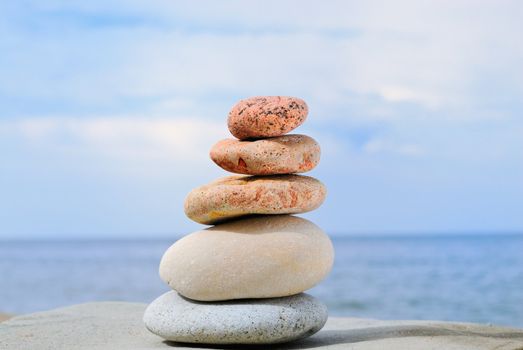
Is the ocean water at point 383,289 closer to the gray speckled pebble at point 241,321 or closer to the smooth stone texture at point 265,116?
the gray speckled pebble at point 241,321

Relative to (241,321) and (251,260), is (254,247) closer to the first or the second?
(251,260)

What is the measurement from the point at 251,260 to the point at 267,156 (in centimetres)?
93

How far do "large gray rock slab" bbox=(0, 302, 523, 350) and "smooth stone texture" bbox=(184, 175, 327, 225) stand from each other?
124 cm

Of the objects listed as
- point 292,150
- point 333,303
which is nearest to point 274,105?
point 292,150

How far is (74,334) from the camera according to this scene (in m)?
7.34

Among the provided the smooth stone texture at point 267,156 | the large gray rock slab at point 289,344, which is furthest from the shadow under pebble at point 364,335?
the smooth stone texture at point 267,156

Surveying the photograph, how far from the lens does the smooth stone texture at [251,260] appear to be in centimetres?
616

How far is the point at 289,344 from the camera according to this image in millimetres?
6617

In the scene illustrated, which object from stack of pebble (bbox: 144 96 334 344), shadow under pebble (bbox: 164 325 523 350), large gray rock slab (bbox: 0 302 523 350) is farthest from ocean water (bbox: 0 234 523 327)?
stack of pebble (bbox: 144 96 334 344)

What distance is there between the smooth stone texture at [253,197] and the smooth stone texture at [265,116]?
16.7 inches

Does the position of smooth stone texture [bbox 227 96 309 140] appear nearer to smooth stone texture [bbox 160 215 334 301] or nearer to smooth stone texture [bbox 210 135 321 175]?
smooth stone texture [bbox 210 135 321 175]

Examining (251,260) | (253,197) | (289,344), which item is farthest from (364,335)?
(253,197)

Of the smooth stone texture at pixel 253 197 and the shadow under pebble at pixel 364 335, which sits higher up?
the smooth stone texture at pixel 253 197

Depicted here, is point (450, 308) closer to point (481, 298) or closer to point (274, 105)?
point (481, 298)
